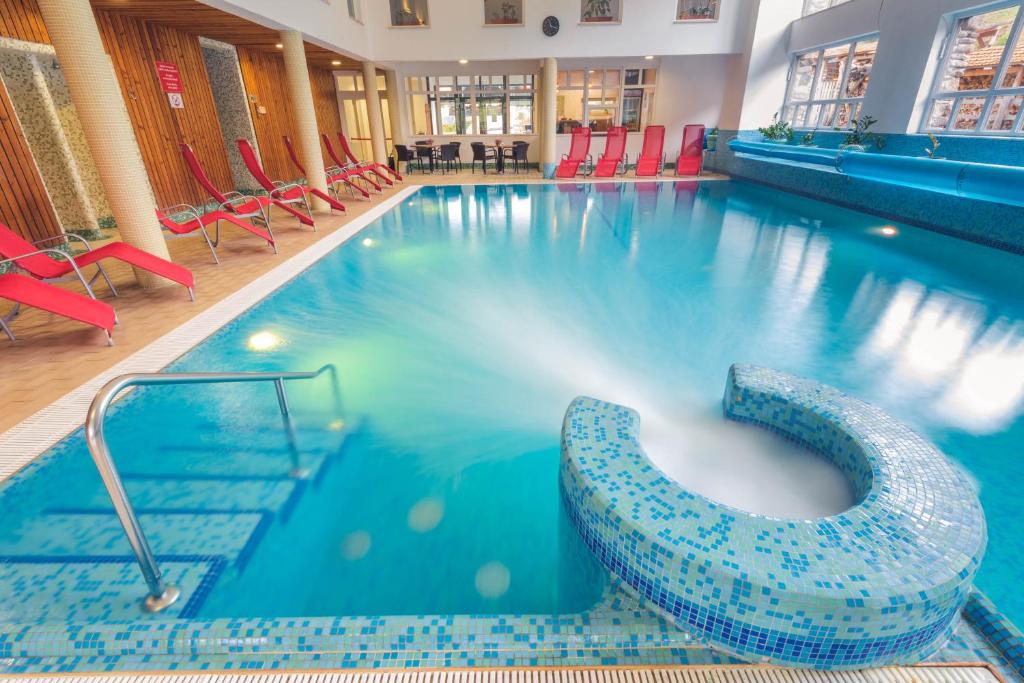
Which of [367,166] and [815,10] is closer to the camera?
[815,10]

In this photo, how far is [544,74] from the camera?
12812 millimetres

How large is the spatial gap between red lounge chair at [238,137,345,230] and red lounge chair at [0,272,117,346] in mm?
3619

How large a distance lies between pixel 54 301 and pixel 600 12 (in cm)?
1267

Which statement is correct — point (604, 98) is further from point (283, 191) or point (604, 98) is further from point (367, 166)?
point (283, 191)

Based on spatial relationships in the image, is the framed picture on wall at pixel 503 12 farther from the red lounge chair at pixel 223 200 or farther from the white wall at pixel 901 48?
the red lounge chair at pixel 223 200

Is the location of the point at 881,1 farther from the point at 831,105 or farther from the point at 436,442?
the point at 436,442

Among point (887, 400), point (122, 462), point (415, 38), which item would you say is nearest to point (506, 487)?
Result: point (122, 462)

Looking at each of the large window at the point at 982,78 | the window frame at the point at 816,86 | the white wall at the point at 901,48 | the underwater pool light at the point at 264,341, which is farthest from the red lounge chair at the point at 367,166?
the large window at the point at 982,78

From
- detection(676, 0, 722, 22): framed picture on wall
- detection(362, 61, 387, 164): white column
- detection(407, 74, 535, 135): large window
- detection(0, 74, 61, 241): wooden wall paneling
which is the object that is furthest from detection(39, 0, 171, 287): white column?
detection(676, 0, 722, 22): framed picture on wall

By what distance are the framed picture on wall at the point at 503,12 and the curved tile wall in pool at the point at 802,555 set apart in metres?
12.9

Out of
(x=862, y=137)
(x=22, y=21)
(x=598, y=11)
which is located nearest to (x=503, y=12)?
(x=598, y=11)

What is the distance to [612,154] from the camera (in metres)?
12.8

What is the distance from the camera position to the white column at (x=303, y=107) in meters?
7.65

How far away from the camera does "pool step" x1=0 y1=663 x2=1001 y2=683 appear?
4.21ft
